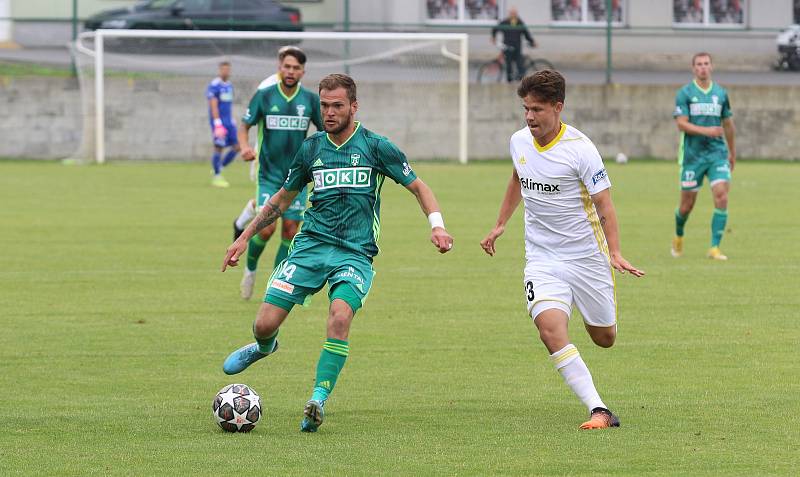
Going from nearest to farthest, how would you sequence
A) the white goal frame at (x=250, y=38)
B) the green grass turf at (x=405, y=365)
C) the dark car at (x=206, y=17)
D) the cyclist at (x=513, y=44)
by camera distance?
the green grass turf at (x=405, y=365) < the white goal frame at (x=250, y=38) < the dark car at (x=206, y=17) < the cyclist at (x=513, y=44)

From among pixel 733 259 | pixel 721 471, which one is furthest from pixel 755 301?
pixel 721 471

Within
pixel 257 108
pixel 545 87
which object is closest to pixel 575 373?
pixel 545 87

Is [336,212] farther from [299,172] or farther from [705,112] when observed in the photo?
[705,112]

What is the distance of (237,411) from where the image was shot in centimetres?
715

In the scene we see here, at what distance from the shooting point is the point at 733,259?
1516 cm

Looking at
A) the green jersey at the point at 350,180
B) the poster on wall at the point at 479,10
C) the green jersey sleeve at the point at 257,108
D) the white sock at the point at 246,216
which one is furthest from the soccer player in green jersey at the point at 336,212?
the poster on wall at the point at 479,10

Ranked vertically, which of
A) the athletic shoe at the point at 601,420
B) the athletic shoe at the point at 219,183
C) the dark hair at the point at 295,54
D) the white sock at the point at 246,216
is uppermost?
the dark hair at the point at 295,54

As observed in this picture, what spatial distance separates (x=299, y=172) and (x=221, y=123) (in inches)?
699

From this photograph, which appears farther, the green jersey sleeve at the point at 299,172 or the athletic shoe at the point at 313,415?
the green jersey sleeve at the point at 299,172

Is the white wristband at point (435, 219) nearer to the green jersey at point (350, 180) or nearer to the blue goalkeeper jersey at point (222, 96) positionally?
the green jersey at point (350, 180)

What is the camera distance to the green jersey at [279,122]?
12328mm

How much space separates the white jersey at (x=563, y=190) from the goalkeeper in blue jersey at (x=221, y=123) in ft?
57.3

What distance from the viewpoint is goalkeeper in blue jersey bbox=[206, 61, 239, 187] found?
2483 cm

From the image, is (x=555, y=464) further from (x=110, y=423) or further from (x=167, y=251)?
(x=167, y=251)
